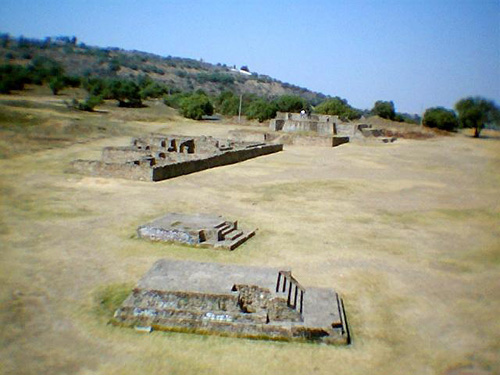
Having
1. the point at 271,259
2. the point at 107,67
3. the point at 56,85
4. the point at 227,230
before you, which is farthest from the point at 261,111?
the point at 107,67

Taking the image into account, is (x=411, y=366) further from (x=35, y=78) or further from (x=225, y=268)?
(x=35, y=78)

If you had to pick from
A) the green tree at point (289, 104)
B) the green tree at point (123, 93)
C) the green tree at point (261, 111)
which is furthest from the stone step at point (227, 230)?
the green tree at point (289, 104)

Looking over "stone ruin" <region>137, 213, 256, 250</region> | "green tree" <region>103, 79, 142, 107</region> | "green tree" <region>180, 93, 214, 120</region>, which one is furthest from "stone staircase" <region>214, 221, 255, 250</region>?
"green tree" <region>103, 79, 142, 107</region>

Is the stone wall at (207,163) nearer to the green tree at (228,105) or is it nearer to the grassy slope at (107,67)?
the green tree at (228,105)

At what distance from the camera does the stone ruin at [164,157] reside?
57.1 ft

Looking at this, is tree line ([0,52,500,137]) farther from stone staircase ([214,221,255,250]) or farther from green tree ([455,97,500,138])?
stone staircase ([214,221,255,250])

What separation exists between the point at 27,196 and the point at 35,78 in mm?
36711

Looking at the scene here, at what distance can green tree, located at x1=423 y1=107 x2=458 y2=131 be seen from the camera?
51938mm

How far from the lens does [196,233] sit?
402 inches

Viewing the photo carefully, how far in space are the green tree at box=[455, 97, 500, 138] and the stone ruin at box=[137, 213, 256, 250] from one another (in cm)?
4726

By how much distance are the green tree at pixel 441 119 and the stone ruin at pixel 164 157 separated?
29.4 metres

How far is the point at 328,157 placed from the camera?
2800 cm

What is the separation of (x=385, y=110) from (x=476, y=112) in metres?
11.5

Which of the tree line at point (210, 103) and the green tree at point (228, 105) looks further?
the green tree at point (228, 105)
